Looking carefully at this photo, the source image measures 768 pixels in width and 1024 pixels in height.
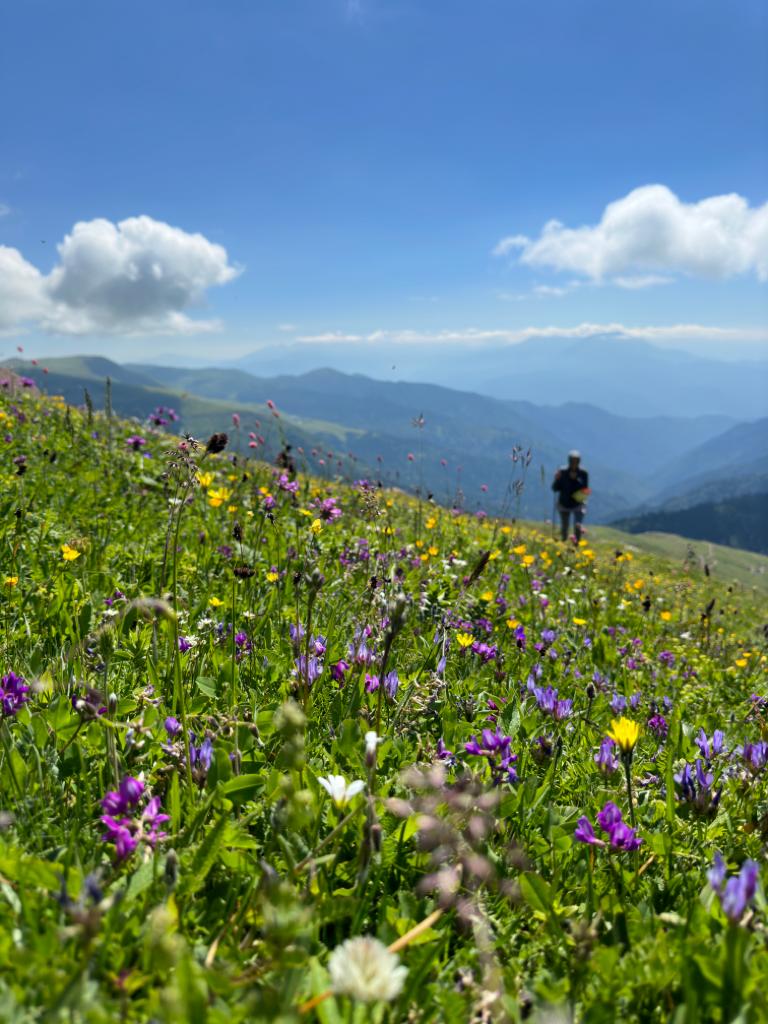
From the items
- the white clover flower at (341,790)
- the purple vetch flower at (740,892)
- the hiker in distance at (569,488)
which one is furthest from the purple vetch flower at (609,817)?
the hiker in distance at (569,488)

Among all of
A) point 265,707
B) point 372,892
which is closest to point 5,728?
point 265,707

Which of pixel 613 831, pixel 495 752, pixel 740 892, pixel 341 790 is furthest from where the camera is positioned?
pixel 495 752

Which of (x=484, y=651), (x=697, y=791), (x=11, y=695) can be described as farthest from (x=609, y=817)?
(x=11, y=695)

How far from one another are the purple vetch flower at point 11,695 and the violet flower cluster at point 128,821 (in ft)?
2.29

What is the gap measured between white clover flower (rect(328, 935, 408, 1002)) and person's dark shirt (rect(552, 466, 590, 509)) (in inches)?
716

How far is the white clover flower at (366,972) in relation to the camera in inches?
48.2

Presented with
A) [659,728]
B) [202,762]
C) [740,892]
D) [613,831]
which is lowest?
[659,728]

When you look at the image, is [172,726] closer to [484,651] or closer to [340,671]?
[340,671]

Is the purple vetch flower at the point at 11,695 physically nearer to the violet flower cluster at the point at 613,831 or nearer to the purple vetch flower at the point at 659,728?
the violet flower cluster at the point at 613,831

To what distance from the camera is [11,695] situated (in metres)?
→ 2.57

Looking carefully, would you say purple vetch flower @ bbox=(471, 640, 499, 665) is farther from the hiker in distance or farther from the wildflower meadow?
the hiker in distance

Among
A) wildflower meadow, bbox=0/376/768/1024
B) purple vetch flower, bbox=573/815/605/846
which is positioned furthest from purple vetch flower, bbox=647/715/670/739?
purple vetch flower, bbox=573/815/605/846

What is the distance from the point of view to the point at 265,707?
3.20 m

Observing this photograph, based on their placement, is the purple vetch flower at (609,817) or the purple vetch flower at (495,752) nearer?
the purple vetch flower at (609,817)
